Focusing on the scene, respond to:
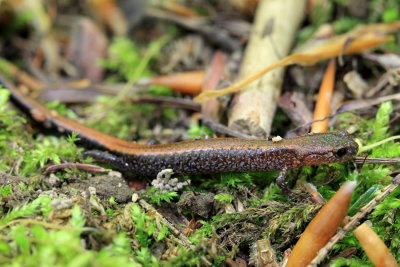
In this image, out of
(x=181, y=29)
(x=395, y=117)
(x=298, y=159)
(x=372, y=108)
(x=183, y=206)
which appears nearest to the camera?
(x=183, y=206)

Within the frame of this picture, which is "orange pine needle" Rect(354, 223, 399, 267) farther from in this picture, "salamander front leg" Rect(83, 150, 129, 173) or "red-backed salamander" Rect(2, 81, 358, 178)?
"salamander front leg" Rect(83, 150, 129, 173)

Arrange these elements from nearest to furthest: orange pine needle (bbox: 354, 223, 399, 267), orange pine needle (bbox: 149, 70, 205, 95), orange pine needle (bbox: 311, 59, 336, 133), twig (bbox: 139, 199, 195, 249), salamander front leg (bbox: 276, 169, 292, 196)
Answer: orange pine needle (bbox: 354, 223, 399, 267)
twig (bbox: 139, 199, 195, 249)
salamander front leg (bbox: 276, 169, 292, 196)
orange pine needle (bbox: 311, 59, 336, 133)
orange pine needle (bbox: 149, 70, 205, 95)

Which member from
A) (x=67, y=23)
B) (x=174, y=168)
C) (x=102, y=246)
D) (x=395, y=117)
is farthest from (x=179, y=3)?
(x=102, y=246)


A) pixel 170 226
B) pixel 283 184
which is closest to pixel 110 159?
pixel 170 226

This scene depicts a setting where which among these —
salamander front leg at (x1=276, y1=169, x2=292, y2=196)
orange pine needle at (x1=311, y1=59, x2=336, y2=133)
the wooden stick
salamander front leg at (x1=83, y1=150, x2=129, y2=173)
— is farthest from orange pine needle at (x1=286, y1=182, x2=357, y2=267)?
salamander front leg at (x1=83, y1=150, x2=129, y2=173)

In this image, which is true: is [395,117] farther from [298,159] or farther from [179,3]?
[179,3]

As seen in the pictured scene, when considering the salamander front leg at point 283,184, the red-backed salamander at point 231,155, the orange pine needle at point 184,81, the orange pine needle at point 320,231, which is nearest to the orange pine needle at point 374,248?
the orange pine needle at point 320,231
